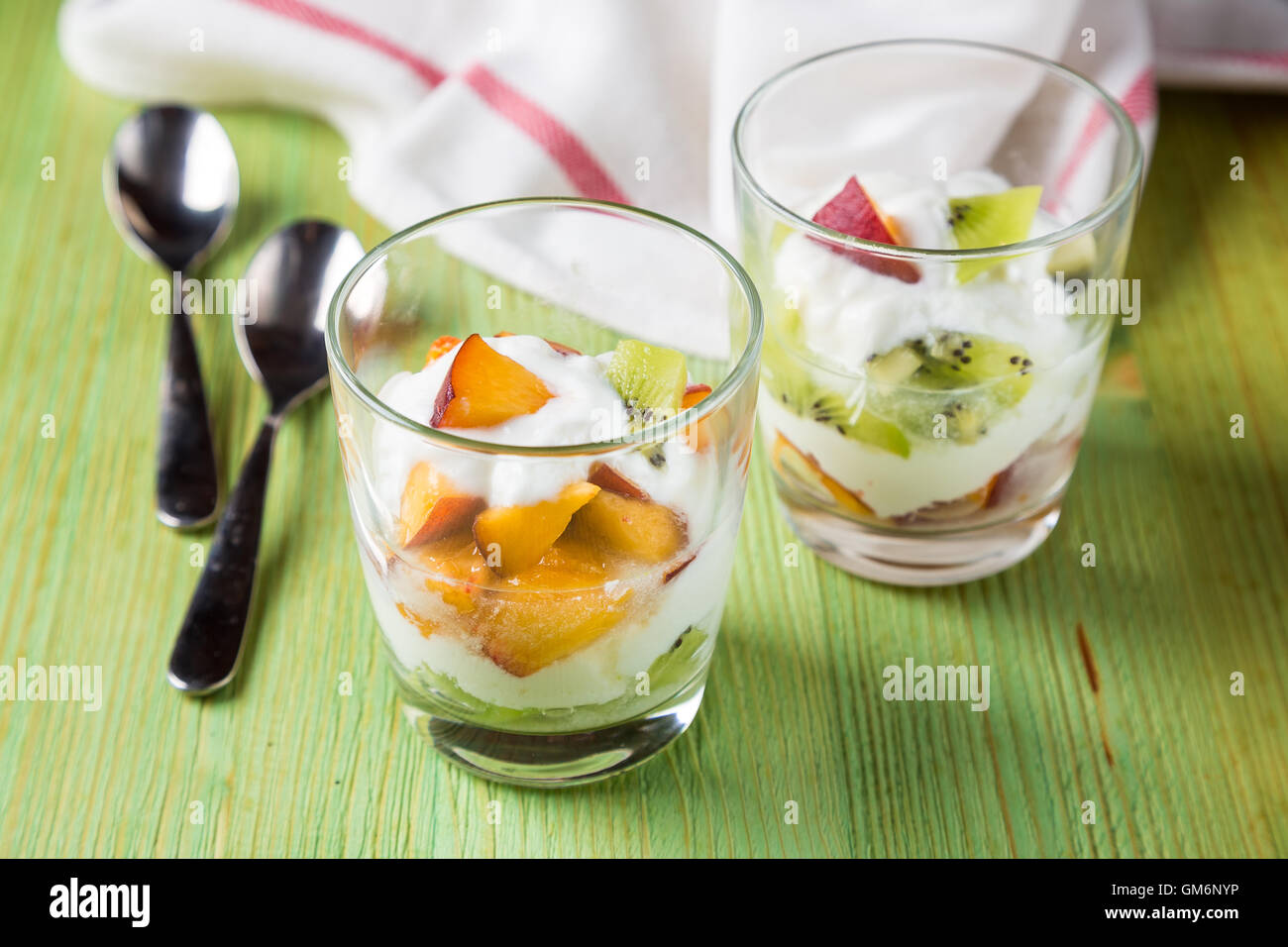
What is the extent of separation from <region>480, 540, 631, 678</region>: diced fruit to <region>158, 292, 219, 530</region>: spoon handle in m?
0.45

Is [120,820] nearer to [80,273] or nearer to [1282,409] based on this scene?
[80,273]

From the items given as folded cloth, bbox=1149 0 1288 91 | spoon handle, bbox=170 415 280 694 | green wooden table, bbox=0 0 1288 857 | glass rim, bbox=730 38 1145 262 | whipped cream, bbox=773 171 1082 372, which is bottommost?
green wooden table, bbox=0 0 1288 857

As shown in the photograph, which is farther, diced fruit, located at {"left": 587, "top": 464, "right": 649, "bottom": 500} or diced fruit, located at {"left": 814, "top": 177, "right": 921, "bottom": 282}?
diced fruit, located at {"left": 814, "top": 177, "right": 921, "bottom": 282}

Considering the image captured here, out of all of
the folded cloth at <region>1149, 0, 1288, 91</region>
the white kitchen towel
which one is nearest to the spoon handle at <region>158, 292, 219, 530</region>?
the white kitchen towel

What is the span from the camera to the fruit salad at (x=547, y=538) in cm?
79

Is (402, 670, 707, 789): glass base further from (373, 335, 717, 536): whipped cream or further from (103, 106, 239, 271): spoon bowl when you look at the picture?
(103, 106, 239, 271): spoon bowl

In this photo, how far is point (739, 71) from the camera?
1414 mm

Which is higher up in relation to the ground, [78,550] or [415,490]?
[415,490]

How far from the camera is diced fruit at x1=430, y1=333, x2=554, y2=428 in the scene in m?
0.84

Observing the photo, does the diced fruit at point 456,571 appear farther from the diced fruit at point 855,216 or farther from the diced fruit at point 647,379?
the diced fruit at point 855,216

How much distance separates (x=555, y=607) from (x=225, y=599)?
15.1 inches
